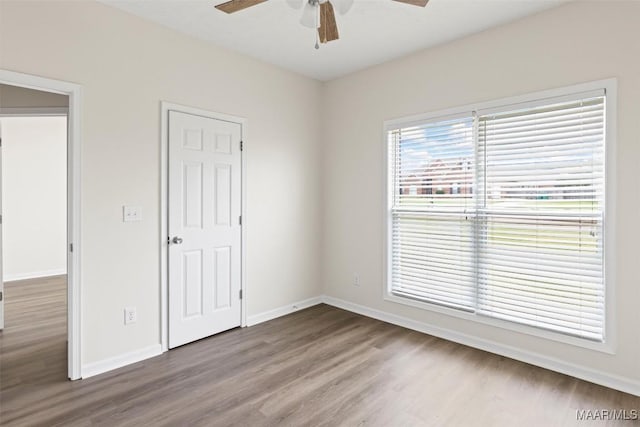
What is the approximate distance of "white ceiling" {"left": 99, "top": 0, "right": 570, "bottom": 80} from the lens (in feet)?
8.74

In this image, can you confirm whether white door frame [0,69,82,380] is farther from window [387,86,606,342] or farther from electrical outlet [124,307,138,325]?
window [387,86,606,342]

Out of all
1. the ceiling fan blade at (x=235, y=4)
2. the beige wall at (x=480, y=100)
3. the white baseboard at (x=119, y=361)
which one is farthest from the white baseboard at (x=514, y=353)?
the ceiling fan blade at (x=235, y=4)

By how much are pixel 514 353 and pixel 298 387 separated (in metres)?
1.87

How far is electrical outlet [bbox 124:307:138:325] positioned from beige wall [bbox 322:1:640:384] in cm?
233

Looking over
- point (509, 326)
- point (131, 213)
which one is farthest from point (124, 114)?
point (509, 326)

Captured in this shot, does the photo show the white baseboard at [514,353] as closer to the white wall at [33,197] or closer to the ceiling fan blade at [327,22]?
the ceiling fan blade at [327,22]

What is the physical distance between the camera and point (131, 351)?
283cm

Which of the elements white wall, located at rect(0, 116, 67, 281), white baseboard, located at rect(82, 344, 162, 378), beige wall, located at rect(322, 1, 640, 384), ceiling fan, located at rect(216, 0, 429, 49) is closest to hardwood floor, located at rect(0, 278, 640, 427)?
white baseboard, located at rect(82, 344, 162, 378)

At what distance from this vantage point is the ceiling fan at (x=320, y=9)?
1.88 metres

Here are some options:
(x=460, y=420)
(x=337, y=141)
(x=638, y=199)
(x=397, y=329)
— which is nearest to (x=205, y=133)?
(x=337, y=141)

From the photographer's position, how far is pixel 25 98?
3602 millimetres

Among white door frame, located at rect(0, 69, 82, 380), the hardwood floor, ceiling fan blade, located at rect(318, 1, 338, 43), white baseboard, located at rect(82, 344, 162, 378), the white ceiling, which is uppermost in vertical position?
the white ceiling

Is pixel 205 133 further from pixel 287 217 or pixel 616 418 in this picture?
pixel 616 418

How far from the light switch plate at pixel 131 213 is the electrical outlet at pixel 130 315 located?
2.44 feet
